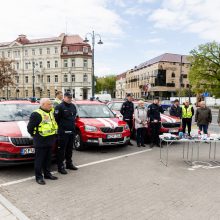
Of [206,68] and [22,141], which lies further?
[206,68]

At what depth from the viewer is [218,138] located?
25.7 feet

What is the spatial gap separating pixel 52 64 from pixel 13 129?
247 ft

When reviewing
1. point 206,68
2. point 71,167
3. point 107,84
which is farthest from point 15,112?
point 107,84

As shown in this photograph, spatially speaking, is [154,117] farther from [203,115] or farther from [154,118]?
[203,115]

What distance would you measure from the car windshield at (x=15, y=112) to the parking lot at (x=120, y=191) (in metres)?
1.30

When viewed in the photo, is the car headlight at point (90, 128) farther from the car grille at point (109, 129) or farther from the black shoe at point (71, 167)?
the black shoe at point (71, 167)

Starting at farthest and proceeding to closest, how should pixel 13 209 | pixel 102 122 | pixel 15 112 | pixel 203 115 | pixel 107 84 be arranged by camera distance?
pixel 107 84
pixel 203 115
pixel 102 122
pixel 15 112
pixel 13 209

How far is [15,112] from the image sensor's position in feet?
25.8

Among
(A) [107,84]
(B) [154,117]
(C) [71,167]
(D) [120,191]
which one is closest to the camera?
(D) [120,191]

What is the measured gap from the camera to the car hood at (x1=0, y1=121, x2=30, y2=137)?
21.2 ft

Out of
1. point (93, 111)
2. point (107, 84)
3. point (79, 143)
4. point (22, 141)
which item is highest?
point (107, 84)

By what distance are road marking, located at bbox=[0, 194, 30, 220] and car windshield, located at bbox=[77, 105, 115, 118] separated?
5272mm

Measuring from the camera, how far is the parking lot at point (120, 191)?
15.0 feet

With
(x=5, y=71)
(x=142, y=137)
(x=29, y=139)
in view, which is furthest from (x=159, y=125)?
(x=5, y=71)
